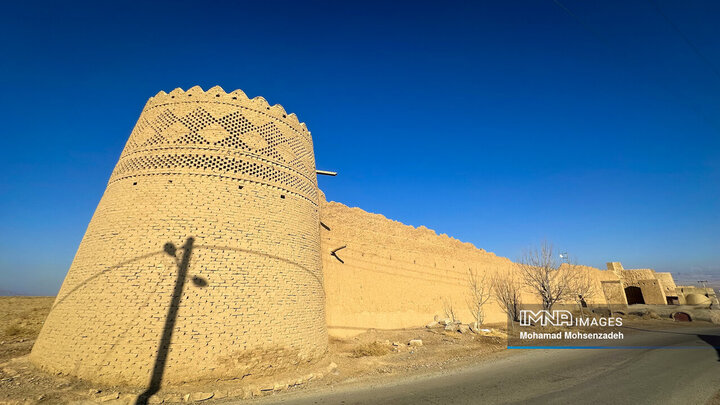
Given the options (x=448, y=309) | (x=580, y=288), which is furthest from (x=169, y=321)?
(x=580, y=288)

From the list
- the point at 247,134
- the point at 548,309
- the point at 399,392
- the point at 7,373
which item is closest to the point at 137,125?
the point at 247,134

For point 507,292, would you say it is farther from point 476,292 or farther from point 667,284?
point 667,284

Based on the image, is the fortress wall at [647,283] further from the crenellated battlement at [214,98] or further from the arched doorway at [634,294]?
the crenellated battlement at [214,98]

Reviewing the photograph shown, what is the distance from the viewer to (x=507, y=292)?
22250mm

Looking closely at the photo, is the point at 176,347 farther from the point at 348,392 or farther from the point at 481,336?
the point at 481,336

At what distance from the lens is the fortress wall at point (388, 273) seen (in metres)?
14.1

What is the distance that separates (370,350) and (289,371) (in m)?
3.57

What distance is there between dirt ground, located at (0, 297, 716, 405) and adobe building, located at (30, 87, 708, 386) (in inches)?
12.5

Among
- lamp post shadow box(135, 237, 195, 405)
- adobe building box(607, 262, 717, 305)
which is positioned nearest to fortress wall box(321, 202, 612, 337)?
lamp post shadow box(135, 237, 195, 405)

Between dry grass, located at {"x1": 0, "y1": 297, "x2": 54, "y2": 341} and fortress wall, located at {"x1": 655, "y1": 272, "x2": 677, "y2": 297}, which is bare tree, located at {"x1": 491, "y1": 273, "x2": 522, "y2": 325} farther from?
dry grass, located at {"x1": 0, "y1": 297, "x2": 54, "y2": 341}

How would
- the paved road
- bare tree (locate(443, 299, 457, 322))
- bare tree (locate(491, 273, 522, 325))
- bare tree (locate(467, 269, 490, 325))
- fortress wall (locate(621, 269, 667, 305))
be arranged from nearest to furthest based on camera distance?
1. the paved road
2. bare tree (locate(443, 299, 457, 322))
3. bare tree (locate(467, 269, 490, 325))
4. bare tree (locate(491, 273, 522, 325))
5. fortress wall (locate(621, 269, 667, 305))

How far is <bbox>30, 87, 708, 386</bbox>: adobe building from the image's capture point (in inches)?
267

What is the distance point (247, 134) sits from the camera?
988 centimetres

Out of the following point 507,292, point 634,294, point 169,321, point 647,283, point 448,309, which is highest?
point 647,283
